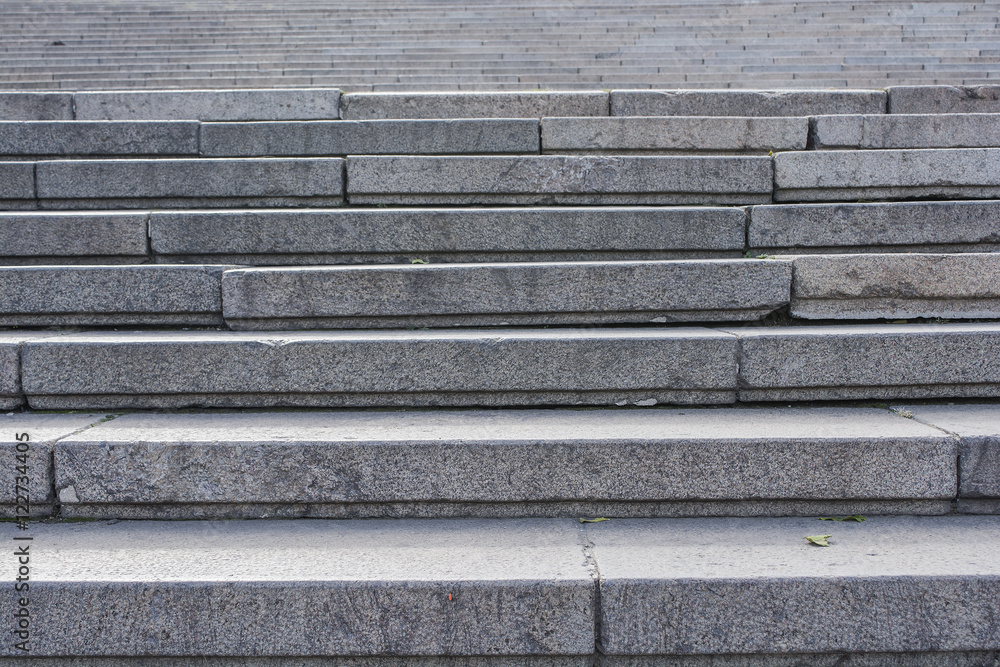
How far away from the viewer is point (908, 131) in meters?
4.42

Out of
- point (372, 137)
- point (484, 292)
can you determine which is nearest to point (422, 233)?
point (484, 292)

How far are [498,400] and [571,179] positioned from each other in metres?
1.85

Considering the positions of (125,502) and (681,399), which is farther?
(681,399)

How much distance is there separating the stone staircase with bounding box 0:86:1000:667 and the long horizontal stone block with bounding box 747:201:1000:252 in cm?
2

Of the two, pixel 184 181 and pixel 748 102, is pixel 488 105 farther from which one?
pixel 184 181

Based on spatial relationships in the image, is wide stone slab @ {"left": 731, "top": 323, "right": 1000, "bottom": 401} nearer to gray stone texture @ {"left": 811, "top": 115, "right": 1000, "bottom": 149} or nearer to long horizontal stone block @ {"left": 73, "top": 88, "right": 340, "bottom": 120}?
gray stone texture @ {"left": 811, "top": 115, "right": 1000, "bottom": 149}

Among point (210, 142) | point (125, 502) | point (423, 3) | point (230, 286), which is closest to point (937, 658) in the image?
point (125, 502)

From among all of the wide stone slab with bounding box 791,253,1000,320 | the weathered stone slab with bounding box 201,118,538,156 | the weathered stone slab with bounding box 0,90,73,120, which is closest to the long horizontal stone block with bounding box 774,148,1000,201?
the wide stone slab with bounding box 791,253,1000,320

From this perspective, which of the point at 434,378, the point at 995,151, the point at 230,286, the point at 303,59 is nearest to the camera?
the point at 434,378

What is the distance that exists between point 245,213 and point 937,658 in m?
3.85

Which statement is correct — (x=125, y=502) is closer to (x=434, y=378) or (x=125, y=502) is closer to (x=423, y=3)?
(x=434, y=378)

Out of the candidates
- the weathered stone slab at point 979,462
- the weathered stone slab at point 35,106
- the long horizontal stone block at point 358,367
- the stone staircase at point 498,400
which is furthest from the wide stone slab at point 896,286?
the weathered stone slab at point 35,106

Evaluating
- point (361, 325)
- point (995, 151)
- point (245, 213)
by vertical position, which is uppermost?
point (995, 151)

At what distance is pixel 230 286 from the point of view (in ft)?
10.3
